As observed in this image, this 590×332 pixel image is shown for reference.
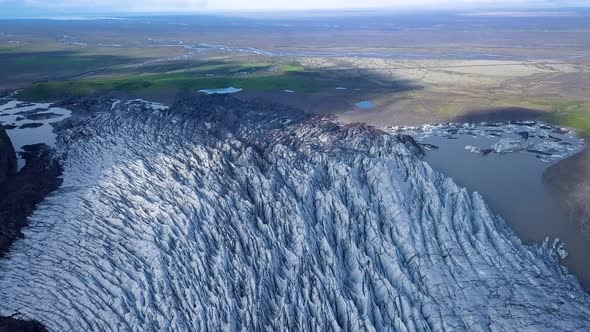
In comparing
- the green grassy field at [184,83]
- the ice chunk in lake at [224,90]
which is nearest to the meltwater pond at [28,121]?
the green grassy field at [184,83]

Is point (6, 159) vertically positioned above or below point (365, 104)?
above

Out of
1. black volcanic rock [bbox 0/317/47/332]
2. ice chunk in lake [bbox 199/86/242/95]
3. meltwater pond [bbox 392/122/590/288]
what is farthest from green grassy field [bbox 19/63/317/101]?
black volcanic rock [bbox 0/317/47/332]

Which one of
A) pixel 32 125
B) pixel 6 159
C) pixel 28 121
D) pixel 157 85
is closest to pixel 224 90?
pixel 157 85

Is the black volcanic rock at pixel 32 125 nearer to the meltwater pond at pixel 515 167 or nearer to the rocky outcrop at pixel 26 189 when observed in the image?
the rocky outcrop at pixel 26 189

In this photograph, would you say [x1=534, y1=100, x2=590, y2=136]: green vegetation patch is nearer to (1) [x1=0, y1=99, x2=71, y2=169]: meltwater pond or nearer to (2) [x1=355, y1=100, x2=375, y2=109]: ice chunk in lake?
(2) [x1=355, y1=100, x2=375, y2=109]: ice chunk in lake

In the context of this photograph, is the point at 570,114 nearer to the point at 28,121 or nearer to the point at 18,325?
the point at 18,325
